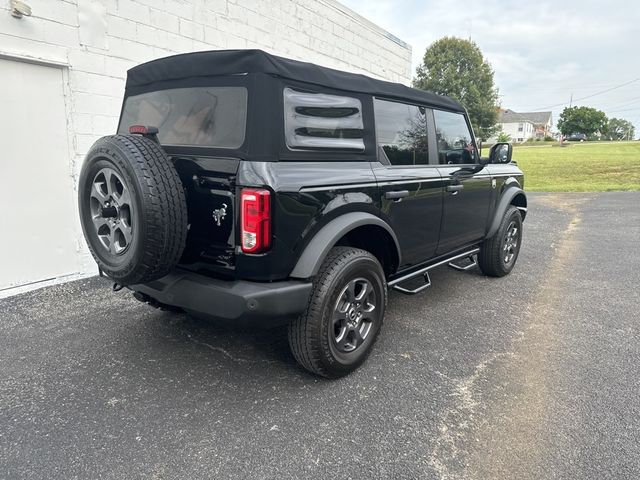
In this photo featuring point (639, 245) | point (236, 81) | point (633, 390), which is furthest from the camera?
point (639, 245)

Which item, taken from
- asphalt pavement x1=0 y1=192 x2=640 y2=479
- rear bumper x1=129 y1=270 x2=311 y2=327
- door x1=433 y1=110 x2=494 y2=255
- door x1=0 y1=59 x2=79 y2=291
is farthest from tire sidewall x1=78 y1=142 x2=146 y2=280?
door x1=433 y1=110 x2=494 y2=255

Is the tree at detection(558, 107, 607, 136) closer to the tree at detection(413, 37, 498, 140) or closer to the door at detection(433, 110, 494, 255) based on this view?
the tree at detection(413, 37, 498, 140)

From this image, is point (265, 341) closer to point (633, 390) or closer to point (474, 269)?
point (633, 390)

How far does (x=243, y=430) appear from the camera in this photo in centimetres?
237

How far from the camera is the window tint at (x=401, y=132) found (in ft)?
10.7

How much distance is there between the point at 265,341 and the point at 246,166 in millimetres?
1585

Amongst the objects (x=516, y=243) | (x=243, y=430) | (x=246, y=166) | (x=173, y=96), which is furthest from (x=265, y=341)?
(x=516, y=243)

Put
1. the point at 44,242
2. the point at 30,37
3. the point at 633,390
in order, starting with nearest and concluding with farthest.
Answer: the point at 633,390 < the point at 30,37 < the point at 44,242

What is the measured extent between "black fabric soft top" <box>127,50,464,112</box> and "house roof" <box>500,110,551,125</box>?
102158 mm

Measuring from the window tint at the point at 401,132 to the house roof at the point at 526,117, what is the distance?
333 feet

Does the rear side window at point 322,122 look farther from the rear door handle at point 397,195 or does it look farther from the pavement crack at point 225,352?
the pavement crack at point 225,352

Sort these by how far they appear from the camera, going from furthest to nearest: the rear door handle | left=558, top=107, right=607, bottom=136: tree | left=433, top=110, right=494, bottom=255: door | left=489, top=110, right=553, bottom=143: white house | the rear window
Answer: left=489, top=110, right=553, bottom=143: white house
left=558, top=107, right=607, bottom=136: tree
left=433, top=110, right=494, bottom=255: door
the rear door handle
the rear window

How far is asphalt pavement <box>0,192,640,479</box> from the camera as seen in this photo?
214 cm

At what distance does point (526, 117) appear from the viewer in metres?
107
